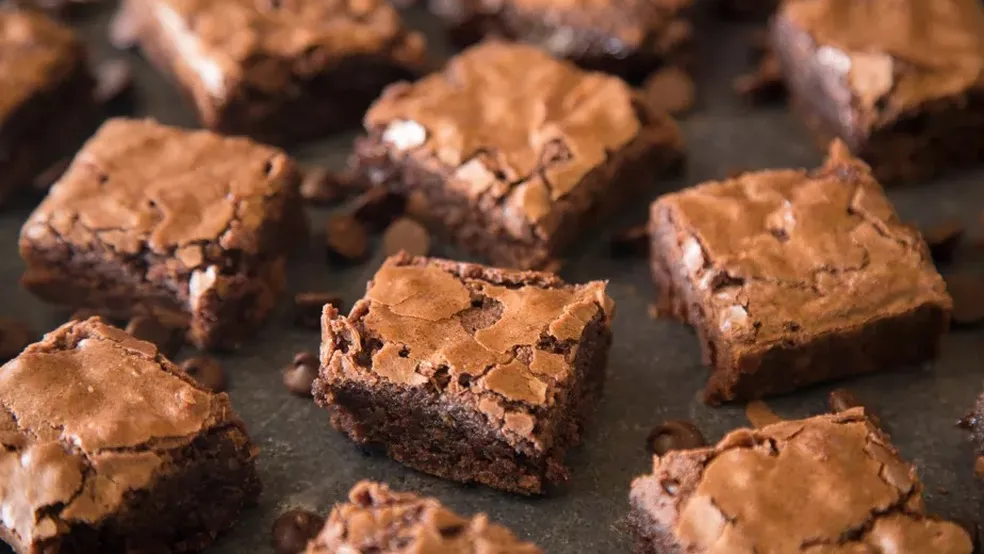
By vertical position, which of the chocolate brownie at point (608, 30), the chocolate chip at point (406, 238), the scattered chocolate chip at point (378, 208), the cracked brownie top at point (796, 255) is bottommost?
the chocolate chip at point (406, 238)

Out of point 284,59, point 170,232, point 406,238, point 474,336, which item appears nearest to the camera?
point 474,336

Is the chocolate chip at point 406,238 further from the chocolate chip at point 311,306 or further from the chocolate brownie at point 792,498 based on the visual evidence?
the chocolate brownie at point 792,498

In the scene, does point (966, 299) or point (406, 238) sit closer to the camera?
point (966, 299)

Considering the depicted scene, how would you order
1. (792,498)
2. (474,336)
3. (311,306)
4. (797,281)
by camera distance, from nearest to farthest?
(792,498) → (474,336) → (797,281) → (311,306)

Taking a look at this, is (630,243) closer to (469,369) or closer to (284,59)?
(469,369)

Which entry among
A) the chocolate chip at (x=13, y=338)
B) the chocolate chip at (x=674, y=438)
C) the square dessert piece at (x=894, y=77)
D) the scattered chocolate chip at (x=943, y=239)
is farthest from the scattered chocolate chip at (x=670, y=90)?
the chocolate chip at (x=13, y=338)

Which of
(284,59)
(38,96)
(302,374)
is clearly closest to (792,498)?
(302,374)

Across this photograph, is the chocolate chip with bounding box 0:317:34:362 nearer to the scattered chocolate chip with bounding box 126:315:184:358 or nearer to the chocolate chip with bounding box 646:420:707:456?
the scattered chocolate chip with bounding box 126:315:184:358
